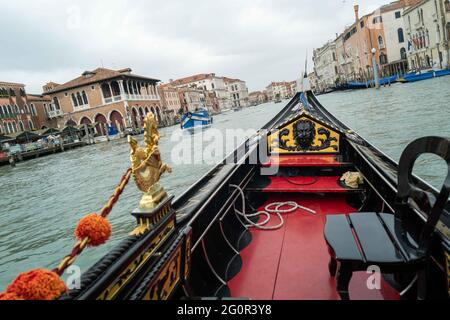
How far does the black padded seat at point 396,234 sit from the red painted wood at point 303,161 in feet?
4.38

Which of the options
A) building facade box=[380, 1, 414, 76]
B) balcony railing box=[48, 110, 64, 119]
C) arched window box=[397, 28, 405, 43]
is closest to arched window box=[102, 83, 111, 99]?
balcony railing box=[48, 110, 64, 119]

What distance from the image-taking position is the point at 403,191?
1.21m

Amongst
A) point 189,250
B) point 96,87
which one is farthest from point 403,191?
point 96,87

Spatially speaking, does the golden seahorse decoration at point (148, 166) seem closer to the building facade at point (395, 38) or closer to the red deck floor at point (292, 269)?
the red deck floor at point (292, 269)

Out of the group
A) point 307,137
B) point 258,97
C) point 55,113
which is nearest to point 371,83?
point 55,113

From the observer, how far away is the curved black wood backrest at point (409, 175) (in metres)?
0.88

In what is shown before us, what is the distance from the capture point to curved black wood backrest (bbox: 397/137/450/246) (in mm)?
885

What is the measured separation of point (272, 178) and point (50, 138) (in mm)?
19919

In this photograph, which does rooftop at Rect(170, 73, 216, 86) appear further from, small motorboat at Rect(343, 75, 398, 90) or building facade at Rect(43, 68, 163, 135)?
small motorboat at Rect(343, 75, 398, 90)

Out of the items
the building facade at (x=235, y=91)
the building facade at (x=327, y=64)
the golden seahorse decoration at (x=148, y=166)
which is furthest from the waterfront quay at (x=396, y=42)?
the building facade at (x=235, y=91)

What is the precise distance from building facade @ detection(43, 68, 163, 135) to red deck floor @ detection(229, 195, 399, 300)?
22235 mm
